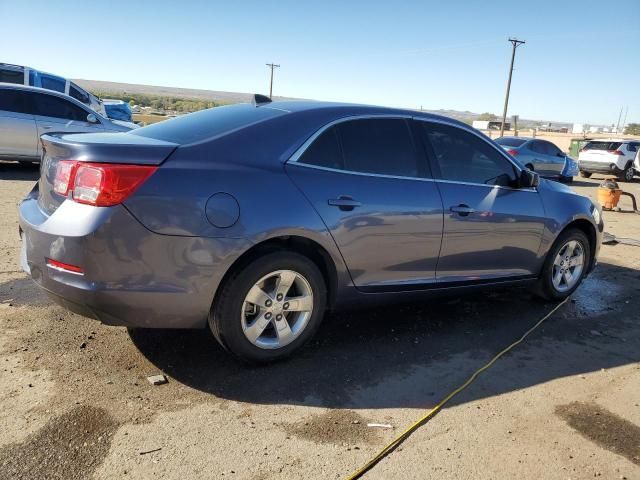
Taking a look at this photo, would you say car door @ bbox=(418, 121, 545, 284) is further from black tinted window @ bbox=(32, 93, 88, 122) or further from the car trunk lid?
black tinted window @ bbox=(32, 93, 88, 122)

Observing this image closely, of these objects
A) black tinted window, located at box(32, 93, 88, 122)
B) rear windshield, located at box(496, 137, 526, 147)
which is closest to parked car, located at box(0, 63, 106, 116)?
black tinted window, located at box(32, 93, 88, 122)

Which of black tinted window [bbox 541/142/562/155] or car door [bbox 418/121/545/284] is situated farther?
black tinted window [bbox 541/142/562/155]

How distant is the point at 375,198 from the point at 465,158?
1.15 meters

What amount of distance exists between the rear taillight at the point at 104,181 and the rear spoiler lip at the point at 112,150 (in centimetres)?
4

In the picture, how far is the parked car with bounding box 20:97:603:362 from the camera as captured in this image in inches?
119

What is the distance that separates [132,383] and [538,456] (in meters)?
2.25

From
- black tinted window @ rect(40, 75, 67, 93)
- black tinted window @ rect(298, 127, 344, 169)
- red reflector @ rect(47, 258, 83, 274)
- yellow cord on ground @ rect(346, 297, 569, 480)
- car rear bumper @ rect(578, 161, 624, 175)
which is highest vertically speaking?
black tinted window @ rect(40, 75, 67, 93)

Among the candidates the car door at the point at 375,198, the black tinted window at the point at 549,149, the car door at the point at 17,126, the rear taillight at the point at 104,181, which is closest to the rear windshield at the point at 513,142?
the black tinted window at the point at 549,149

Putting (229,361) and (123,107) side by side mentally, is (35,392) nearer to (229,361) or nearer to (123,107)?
(229,361)

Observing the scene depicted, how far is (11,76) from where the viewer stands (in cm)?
1531

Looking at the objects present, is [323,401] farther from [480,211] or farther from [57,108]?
[57,108]

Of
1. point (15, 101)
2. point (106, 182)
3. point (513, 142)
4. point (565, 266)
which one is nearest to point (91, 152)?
point (106, 182)

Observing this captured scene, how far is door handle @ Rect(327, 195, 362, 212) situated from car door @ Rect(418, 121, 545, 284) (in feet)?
2.84

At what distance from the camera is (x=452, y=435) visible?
2998 millimetres
